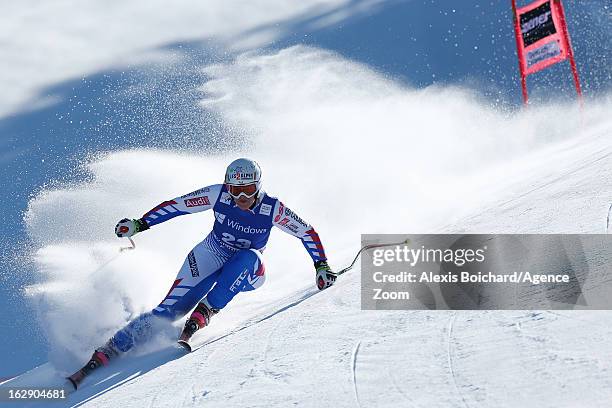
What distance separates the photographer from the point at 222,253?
560 centimetres

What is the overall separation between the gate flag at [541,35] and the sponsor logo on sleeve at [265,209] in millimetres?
4486

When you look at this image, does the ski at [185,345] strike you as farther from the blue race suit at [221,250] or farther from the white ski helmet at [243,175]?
the white ski helmet at [243,175]

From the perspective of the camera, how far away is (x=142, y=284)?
20.4 ft

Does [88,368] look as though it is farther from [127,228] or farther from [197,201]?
[197,201]

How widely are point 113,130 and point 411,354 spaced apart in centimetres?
1124

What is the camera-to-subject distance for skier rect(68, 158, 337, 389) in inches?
206

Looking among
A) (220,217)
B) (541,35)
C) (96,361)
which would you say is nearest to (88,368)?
(96,361)

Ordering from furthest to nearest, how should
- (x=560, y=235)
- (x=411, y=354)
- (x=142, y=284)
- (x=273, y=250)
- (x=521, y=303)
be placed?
1. (x=273, y=250)
2. (x=142, y=284)
3. (x=560, y=235)
4. (x=521, y=303)
5. (x=411, y=354)

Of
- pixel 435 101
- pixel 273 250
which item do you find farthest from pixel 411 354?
pixel 435 101

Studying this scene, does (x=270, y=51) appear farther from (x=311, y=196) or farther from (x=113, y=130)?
(x=311, y=196)

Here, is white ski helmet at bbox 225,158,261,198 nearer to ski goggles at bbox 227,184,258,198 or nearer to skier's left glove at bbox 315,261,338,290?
ski goggles at bbox 227,184,258,198

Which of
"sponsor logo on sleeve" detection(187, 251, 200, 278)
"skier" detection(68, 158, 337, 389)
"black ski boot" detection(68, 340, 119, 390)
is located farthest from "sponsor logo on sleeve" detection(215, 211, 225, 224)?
"black ski boot" detection(68, 340, 119, 390)

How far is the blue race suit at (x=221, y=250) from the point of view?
529 cm

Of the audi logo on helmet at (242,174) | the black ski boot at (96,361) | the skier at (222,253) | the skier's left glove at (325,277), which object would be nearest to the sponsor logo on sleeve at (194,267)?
the skier at (222,253)
